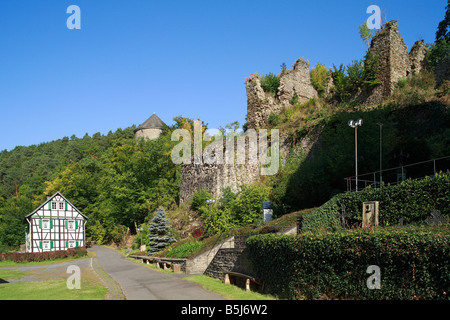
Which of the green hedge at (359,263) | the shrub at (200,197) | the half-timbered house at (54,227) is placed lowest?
the half-timbered house at (54,227)

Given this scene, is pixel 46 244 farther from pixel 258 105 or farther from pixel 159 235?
pixel 258 105

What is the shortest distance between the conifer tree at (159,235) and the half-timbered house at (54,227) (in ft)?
59.1

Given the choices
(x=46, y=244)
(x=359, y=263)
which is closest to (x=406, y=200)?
(x=359, y=263)

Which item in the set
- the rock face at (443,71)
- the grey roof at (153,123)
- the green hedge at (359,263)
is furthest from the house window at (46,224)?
the grey roof at (153,123)

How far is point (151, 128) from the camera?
79.4 metres

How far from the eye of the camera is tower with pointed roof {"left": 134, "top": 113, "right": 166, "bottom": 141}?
78.6 metres

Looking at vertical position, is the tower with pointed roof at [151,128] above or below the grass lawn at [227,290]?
above

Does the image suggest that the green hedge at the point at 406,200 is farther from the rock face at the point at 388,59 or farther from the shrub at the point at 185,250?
the rock face at the point at 388,59

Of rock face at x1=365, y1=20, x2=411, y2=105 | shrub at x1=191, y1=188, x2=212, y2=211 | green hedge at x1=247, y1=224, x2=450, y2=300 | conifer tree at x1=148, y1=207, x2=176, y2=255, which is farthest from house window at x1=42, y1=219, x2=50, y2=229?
green hedge at x1=247, y1=224, x2=450, y2=300

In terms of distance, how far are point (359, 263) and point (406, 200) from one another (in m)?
4.68

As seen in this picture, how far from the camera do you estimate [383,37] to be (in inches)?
1077

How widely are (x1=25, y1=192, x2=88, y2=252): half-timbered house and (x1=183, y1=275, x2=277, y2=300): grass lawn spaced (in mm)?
29668

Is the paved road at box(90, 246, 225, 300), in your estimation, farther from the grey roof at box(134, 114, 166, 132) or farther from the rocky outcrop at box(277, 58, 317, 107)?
the grey roof at box(134, 114, 166, 132)

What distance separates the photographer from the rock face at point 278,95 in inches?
1346
